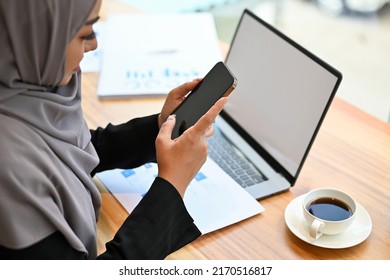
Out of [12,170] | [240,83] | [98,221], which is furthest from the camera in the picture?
[240,83]

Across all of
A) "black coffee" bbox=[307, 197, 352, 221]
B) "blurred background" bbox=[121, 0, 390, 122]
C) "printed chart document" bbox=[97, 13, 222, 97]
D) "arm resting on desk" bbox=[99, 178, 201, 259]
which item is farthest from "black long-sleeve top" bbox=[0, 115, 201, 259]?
"blurred background" bbox=[121, 0, 390, 122]

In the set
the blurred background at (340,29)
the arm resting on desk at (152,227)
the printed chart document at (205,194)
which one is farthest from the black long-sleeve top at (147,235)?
the blurred background at (340,29)

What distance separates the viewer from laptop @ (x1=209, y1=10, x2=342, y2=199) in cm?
104

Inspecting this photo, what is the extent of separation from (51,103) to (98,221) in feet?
0.92

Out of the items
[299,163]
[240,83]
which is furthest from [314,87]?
[240,83]

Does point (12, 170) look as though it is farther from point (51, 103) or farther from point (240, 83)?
point (240, 83)

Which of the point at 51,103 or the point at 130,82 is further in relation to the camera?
the point at 130,82

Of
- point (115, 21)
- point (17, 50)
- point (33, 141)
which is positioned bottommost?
point (115, 21)

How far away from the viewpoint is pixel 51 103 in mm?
810

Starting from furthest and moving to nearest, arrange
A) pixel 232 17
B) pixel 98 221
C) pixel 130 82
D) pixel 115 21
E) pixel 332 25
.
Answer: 1. pixel 332 25
2. pixel 232 17
3. pixel 115 21
4. pixel 130 82
5. pixel 98 221

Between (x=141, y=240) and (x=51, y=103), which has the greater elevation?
(x=51, y=103)

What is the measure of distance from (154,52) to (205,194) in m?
0.65

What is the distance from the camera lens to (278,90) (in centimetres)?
114

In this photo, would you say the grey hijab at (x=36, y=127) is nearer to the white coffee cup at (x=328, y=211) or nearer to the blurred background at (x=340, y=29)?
the white coffee cup at (x=328, y=211)
